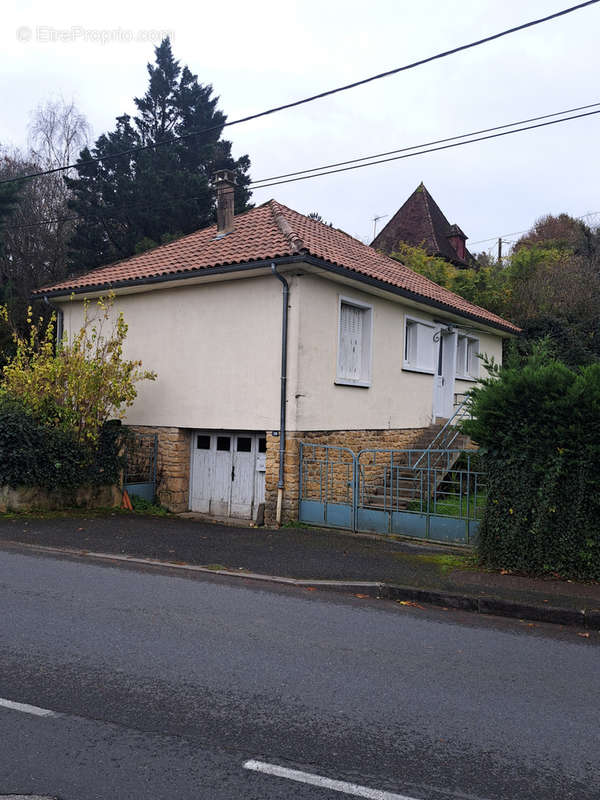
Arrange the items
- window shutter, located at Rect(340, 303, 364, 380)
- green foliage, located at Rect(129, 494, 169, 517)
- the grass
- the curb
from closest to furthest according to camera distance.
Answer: the curb < the grass < green foliage, located at Rect(129, 494, 169, 517) < window shutter, located at Rect(340, 303, 364, 380)

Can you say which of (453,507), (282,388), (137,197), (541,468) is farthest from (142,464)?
(137,197)

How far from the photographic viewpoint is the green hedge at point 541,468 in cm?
795

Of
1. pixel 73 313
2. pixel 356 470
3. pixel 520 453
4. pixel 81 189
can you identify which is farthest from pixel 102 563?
pixel 81 189

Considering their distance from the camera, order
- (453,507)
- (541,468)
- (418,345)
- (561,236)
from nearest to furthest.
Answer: (541,468) < (453,507) < (418,345) < (561,236)

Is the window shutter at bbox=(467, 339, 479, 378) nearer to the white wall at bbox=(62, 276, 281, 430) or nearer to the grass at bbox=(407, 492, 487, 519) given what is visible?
the white wall at bbox=(62, 276, 281, 430)

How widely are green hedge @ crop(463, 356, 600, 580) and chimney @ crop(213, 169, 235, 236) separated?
351 inches

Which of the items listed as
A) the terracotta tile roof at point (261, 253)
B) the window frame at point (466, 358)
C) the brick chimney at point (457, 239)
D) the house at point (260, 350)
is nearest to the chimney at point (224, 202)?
the house at point (260, 350)

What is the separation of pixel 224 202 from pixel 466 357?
8085mm

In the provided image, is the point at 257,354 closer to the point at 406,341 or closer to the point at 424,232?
the point at 406,341

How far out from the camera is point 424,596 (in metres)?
7.54

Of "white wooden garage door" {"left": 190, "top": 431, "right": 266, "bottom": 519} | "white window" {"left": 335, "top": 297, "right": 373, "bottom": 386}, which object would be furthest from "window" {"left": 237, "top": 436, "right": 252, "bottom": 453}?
"white window" {"left": 335, "top": 297, "right": 373, "bottom": 386}

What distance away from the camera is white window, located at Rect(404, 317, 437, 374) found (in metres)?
16.3

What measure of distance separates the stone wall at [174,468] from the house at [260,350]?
0.03 meters

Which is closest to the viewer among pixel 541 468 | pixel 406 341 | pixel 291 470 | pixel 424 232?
pixel 541 468
